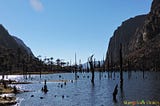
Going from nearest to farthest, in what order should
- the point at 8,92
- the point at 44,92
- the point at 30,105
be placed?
the point at 30,105 → the point at 8,92 → the point at 44,92

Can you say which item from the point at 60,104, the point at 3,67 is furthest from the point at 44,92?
the point at 3,67

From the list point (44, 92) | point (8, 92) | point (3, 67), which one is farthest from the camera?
point (3, 67)

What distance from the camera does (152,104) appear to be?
198 ft

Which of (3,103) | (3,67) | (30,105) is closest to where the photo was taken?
(3,103)

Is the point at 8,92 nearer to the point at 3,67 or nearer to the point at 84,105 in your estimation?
the point at 84,105

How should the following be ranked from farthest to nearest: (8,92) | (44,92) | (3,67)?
(3,67) → (44,92) → (8,92)

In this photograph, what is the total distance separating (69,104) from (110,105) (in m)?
8.42

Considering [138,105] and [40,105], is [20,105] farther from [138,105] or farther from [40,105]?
[138,105]

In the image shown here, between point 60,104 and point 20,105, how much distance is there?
27.3 ft

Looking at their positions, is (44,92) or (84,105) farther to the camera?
(44,92)

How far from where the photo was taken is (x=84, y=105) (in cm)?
6431

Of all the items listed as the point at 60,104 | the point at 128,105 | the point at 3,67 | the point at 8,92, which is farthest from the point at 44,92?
the point at 3,67

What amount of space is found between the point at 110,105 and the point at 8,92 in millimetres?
30410

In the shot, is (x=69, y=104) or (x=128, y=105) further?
(x=69, y=104)
